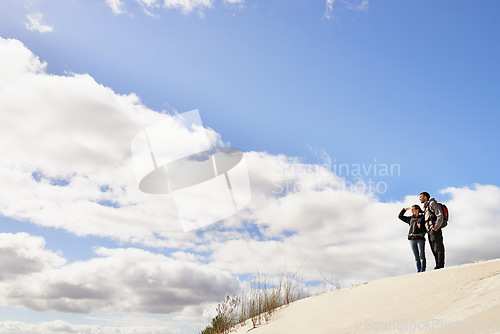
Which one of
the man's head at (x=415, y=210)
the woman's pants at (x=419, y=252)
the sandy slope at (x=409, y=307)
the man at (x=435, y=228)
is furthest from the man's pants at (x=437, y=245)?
the sandy slope at (x=409, y=307)

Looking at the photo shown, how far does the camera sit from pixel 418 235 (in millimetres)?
9711

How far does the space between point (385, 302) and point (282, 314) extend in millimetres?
2684

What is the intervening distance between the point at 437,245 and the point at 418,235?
0.52 m

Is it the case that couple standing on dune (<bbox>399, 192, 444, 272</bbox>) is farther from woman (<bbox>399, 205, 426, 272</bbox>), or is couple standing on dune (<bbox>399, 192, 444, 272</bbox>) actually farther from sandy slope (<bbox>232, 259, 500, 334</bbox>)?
sandy slope (<bbox>232, 259, 500, 334</bbox>)

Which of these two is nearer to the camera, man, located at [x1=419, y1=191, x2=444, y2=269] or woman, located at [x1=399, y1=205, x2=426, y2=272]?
man, located at [x1=419, y1=191, x2=444, y2=269]

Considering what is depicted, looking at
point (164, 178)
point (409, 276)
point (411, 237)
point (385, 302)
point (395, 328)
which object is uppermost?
point (164, 178)

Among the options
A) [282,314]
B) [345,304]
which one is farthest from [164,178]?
[345,304]

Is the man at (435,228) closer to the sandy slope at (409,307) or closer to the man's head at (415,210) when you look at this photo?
the man's head at (415,210)

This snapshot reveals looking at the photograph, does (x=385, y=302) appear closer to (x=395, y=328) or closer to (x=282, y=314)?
(x=395, y=328)

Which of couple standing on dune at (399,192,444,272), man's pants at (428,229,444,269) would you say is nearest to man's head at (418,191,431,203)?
couple standing on dune at (399,192,444,272)

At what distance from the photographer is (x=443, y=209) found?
31.0ft

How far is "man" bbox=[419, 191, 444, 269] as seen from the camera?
9.23m

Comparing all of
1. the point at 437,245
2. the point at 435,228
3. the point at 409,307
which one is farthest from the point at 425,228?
the point at 409,307

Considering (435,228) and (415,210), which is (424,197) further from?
(435,228)
